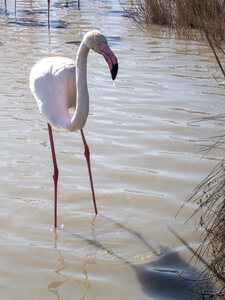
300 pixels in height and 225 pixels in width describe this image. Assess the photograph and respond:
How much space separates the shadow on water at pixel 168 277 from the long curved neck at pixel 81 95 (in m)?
0.85

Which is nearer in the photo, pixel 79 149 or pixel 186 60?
pixel 79 149

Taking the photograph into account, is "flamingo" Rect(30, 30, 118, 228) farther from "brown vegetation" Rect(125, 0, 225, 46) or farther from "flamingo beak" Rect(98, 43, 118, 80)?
"brown vegetation" Rect(125, 0, 225, 46)

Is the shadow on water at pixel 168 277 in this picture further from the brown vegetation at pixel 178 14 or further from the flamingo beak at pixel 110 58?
the brown vegetation at pixel 178 14

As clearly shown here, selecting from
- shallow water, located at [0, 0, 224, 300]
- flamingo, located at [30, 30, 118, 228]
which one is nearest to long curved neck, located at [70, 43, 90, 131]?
flamingo, located at [30, 30, 118, 228]

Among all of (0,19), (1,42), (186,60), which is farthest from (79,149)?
(0,19)

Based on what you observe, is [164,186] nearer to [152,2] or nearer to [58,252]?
[58,252]

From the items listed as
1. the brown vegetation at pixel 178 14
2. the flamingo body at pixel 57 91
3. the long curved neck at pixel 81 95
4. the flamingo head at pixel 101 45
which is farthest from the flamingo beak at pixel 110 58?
the brown vegetation at pixel 178 14

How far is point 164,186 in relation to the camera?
447cm

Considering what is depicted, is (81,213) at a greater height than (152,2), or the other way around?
(152,2)

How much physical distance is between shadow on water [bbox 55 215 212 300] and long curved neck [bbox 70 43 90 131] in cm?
85

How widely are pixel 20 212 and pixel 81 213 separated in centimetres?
45

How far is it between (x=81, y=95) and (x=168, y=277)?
129 centimetres

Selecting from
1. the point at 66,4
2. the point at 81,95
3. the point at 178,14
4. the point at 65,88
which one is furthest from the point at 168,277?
the point at 66,4

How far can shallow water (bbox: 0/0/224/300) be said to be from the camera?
3.30 m
